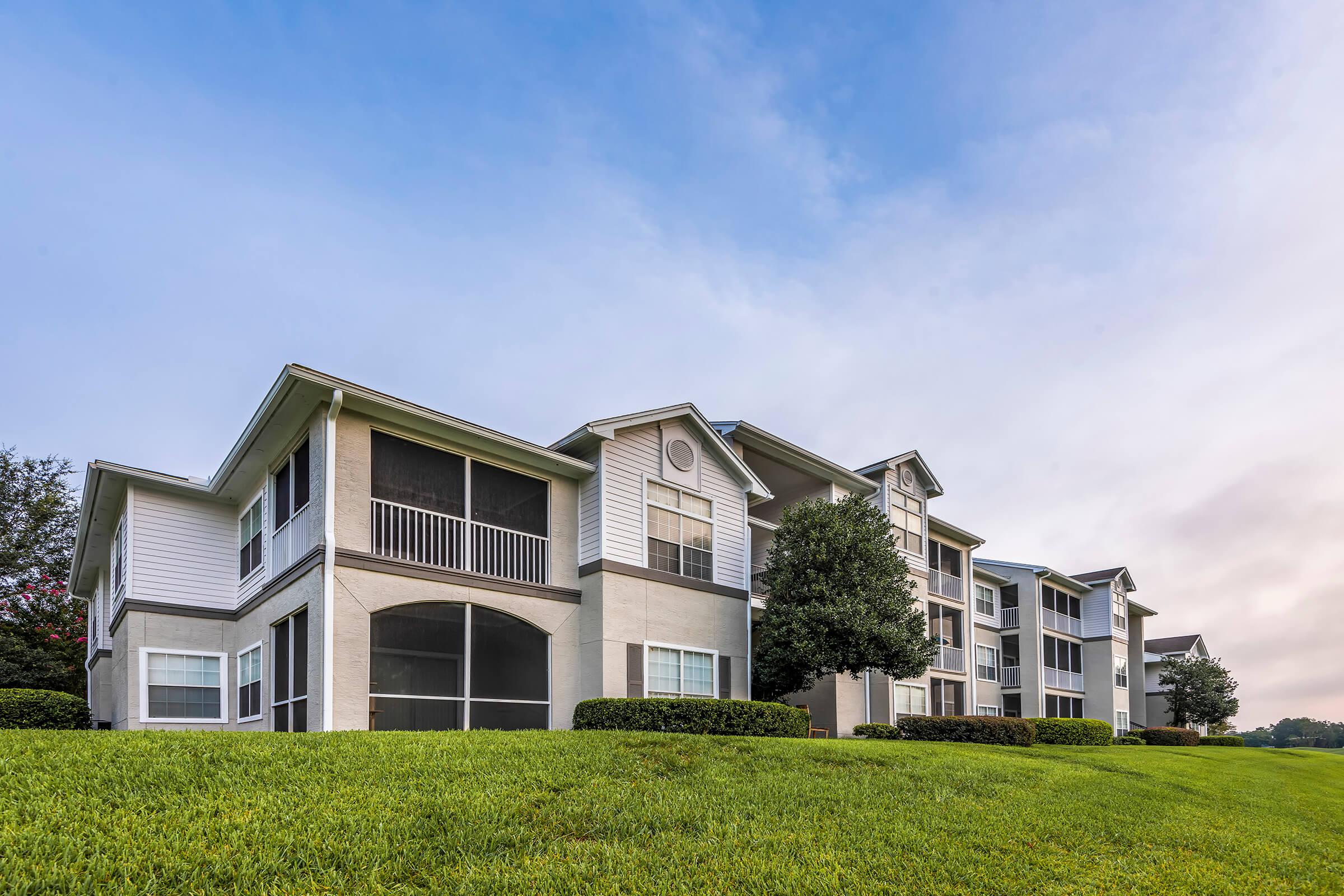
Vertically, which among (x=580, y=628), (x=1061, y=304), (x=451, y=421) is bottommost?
(x=580, y=628)

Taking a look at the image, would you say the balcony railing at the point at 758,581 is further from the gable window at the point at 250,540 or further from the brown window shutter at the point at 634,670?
the gable window at the point at 250,540

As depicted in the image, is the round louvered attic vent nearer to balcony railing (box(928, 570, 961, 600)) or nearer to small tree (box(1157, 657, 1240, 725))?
balcony railing (box(928, 570, 961, 600))

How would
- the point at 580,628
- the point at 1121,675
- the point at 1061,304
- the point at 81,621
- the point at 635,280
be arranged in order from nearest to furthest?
the point at 580,628 < the point at 1061,304 < the point at 635,280 < the point at 81,621 < the point at 1121,675

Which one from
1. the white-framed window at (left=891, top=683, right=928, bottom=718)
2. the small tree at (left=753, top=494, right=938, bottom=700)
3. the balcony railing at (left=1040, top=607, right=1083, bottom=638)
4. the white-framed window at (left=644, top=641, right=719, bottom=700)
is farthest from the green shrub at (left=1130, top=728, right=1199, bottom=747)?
the white-framed window at (left=644, top=641, right=719, bottom=700)

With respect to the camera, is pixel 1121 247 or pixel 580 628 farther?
pixel 1121 247

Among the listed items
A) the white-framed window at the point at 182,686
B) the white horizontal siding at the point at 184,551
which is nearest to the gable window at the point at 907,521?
the white horizontal siding at the point at 184,551

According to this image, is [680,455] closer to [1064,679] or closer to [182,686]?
[182,686]

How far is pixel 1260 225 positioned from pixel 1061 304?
Result: 14.9ft

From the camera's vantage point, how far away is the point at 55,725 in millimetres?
15102

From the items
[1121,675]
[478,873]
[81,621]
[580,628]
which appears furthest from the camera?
[1121,675]

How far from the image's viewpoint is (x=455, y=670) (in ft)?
48.9

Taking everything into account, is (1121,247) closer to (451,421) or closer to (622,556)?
(622,556)

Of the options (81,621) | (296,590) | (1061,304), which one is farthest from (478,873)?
(81,621)

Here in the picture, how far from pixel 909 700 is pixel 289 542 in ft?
66.2
